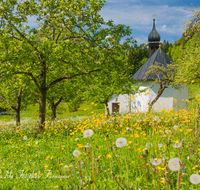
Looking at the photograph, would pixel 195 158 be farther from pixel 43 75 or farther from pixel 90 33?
pixel 43 75

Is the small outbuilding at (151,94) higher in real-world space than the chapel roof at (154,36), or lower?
lower

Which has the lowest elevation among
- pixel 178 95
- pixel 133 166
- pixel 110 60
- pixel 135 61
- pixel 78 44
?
pixel 133 166

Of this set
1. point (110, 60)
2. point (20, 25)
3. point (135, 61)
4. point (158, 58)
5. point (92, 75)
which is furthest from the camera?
point (135, 61)

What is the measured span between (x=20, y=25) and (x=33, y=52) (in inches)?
55.7

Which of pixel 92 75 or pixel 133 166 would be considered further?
pixel 92 75

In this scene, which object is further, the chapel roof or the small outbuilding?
the chapel roof

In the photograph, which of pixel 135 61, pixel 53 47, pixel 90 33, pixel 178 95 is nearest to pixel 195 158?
pixel 53 47

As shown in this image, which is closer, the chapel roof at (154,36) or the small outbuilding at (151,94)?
the small outbuilding at (151,94)

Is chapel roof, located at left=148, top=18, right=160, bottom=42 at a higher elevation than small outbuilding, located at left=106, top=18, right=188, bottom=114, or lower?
higher

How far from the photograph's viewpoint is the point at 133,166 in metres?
3.09

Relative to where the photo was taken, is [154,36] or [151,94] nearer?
[151,94]

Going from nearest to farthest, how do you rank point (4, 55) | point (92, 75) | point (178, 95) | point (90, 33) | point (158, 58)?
point (4, 55)
point (90, 33)
point (92, 75)
point (178, 95)
point (158, 58)

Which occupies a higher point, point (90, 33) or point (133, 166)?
point (90, 33)

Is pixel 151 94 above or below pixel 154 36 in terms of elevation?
below
